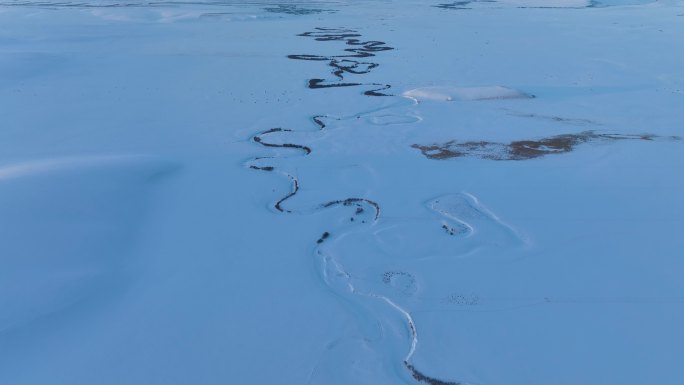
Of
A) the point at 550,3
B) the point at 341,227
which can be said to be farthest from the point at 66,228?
the point at 550,3

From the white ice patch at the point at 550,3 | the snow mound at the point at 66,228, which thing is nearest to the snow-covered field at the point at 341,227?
the snow mound at the point at 66,228

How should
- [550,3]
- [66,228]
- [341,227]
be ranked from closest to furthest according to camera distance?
[66,228] < [341,227] < [550,3]

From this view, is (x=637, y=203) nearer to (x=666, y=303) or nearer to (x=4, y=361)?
(x=666, y=303)

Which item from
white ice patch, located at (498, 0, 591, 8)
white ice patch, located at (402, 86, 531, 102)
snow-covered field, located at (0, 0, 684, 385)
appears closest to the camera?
snow-covered field, located at (0, 0, 684, 385)

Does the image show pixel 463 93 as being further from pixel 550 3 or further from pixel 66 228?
pixel 550 3

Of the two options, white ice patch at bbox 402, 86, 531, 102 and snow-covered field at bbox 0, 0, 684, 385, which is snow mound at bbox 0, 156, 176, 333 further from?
white ice patch at bbox 402, 86, 531, 102

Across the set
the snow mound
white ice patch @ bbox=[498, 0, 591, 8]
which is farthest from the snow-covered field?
white ice patch @ bbox=[498, 0, 591, 8]
